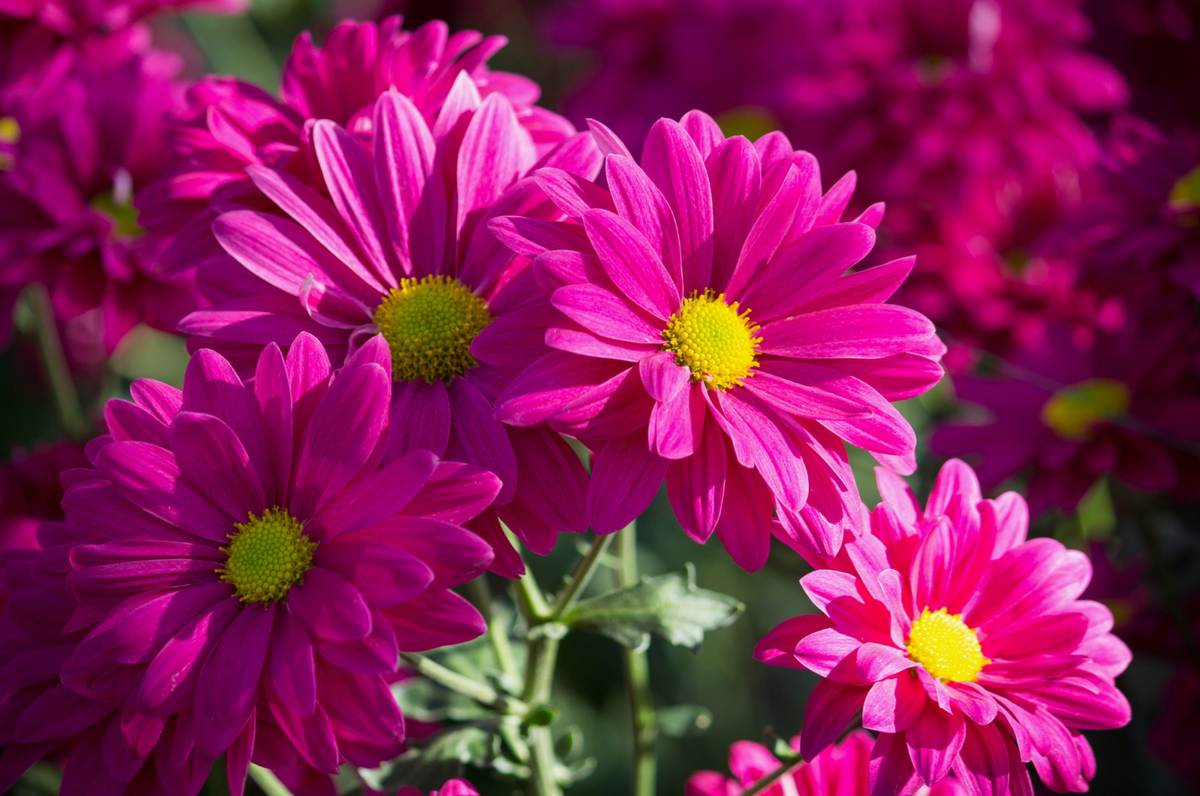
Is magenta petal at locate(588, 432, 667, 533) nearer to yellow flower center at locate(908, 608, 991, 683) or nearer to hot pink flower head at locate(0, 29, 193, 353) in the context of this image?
yellow flower center at locate(908, 608, 991, 683)

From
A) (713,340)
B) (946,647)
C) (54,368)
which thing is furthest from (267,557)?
(54,368)

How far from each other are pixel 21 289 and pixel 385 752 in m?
0.68

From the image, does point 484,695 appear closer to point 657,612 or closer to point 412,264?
point 657,612

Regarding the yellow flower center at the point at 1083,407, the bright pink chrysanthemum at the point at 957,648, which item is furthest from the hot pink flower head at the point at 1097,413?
the bright pink chrysanthemum at the point at 957,648

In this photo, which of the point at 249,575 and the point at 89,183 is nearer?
the point at 249,575

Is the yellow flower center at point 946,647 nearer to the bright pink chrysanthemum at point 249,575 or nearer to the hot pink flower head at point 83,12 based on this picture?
the bright pink chrysanthemum at point 249,575

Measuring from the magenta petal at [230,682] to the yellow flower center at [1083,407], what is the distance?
0.81 metres

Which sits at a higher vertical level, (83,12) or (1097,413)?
(83,12)

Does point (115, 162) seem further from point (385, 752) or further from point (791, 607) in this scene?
point (791, 607)

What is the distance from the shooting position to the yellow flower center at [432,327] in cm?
66

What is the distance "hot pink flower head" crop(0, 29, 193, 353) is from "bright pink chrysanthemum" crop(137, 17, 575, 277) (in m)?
0.13

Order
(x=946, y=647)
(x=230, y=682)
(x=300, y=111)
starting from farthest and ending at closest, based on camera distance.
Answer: (x=300, y=111)
(x=946, y=647)
(x=230, y=682)

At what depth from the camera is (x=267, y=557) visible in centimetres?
62

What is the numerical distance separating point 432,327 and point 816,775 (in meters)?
0.38
